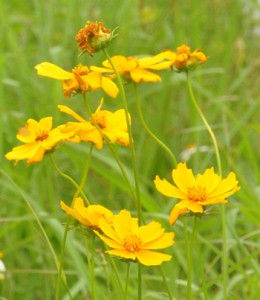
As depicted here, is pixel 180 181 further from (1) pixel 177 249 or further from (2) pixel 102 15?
(2) pixel 102 15

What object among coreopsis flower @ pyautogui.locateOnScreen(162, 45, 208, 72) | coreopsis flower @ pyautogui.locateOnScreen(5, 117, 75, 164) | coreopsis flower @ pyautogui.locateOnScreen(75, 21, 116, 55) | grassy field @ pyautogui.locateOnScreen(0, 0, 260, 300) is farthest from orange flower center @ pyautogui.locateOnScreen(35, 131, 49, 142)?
grassy field @ pyautogui.locateOnScreen(0, 0, 260, 300)

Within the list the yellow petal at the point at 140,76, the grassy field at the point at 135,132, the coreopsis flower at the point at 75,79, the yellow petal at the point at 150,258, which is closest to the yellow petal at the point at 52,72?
the coreopsis flower at the point at 75,79

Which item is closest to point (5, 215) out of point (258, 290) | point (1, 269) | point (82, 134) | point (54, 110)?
point (54, 110)

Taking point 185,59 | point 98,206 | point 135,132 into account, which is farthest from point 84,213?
point 135,132

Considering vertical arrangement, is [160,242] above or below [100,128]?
below

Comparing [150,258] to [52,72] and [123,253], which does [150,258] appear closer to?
[123,253]
